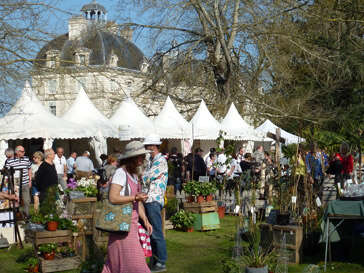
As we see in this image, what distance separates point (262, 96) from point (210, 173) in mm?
7127

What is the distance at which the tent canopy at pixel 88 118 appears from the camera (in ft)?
64.1

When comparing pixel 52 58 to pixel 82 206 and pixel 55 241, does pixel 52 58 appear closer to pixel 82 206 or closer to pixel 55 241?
pixel 82 206

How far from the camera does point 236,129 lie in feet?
60.8

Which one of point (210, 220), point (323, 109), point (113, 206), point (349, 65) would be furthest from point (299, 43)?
point (113, 206)

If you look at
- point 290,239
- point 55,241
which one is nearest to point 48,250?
point 55,241

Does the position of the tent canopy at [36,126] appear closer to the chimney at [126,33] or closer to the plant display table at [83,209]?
the chimney at [126,33]

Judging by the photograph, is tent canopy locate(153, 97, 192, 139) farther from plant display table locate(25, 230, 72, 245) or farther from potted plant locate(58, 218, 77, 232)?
plant display table locate(25, 230, 72, 245)

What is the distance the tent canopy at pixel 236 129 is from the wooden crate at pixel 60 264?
11.3 metres

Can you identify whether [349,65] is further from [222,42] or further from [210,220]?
[210,220]

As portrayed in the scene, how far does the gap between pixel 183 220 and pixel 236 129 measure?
8239 millimetres

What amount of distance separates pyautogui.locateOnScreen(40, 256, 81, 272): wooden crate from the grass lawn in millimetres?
154

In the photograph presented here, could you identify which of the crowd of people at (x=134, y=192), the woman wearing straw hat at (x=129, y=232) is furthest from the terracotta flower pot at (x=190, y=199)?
the woman wearing straw hat at (x=129, y=232)

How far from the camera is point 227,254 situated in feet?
27.3

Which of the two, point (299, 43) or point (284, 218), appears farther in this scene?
point (299, 43)
